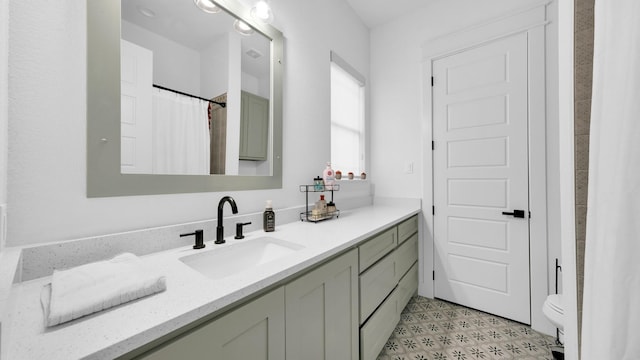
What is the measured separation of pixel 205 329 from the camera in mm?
574

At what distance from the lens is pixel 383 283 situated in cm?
150

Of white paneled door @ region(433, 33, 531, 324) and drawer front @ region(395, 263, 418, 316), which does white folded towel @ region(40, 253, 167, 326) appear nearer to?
drawer front @ region(395, 263, 418, 316)

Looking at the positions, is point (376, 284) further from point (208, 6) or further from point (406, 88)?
point (406, 88)

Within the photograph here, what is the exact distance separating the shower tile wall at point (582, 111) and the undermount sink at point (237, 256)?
94cm

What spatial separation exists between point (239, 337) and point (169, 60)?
113 cm

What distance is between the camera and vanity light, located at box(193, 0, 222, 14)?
117cm

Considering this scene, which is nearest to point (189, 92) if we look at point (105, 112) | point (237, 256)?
point (105, 112)

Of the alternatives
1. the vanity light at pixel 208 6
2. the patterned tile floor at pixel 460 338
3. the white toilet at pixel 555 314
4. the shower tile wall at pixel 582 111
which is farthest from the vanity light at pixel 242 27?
→ the white toilet at pixel 555 314

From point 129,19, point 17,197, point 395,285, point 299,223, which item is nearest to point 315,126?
point 299,223

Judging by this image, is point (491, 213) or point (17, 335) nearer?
point (17, 335)

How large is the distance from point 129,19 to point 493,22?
248 cm

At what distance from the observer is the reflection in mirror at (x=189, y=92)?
95cm

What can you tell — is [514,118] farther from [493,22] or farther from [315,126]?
[315,126]

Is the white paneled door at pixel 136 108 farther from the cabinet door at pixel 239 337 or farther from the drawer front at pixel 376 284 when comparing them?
the drawer front at pixel 376 284
